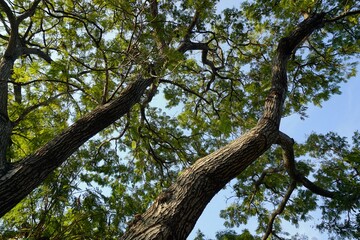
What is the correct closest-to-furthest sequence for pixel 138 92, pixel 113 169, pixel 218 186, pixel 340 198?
1. pixel 218 186
2. pixel 340 198
3. pixel 138 92
4. pixel 113 169

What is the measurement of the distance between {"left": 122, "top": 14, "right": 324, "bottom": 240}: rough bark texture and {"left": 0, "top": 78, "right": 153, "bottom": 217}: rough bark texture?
1.73 meters

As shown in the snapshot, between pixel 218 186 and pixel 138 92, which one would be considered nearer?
pixel 218 186

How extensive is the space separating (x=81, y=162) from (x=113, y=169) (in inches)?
34.3

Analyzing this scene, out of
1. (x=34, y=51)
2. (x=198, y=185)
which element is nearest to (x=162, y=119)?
(x=34, y=51)

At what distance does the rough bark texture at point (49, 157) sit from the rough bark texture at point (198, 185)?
1729 millimetres

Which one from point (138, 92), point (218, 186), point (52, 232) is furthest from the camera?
point (138, 92)

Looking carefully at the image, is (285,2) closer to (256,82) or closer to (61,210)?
(256,82)

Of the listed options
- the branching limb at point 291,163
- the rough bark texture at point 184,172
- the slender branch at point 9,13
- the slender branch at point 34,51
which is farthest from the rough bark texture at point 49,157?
the slender branch at point 34,51

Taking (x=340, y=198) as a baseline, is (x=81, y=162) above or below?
below

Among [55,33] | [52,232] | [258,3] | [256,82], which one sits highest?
[258,3]

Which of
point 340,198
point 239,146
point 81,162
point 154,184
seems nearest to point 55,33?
point 81,162

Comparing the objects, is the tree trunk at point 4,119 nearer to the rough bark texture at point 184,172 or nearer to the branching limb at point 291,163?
the rough bark texture at point 184,172

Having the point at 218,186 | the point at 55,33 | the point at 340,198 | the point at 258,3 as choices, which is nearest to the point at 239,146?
the point at 218,186

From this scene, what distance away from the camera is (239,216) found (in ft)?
23.9
